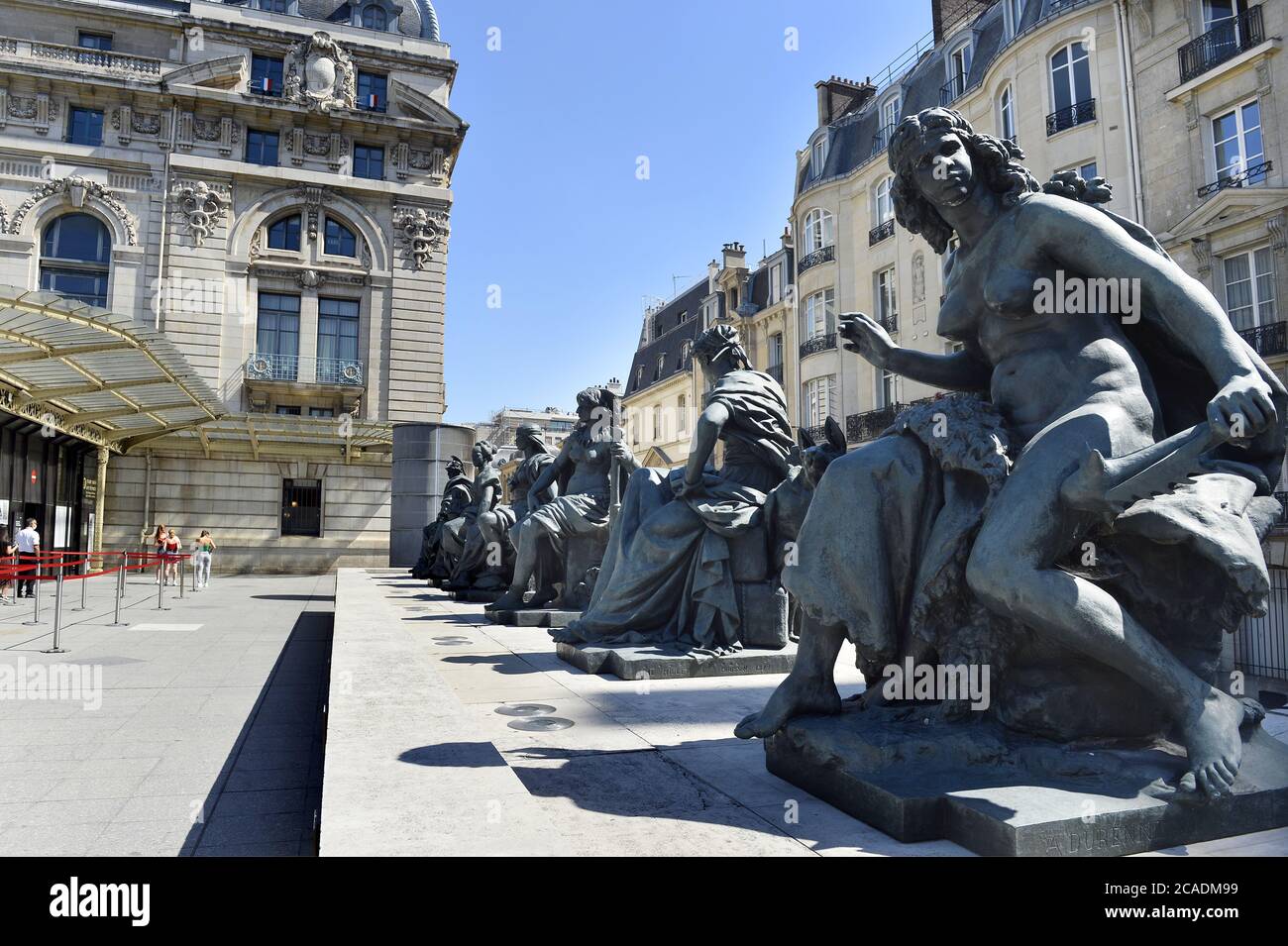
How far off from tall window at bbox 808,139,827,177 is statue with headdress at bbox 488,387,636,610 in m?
22.9

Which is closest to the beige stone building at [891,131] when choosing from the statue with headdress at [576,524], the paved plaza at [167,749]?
the statue with headdress at [576,524]

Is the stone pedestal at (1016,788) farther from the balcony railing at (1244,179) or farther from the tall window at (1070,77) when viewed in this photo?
the tall window at (1070,77)

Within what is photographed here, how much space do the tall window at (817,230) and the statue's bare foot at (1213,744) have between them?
88.2 ft

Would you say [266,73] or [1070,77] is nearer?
[1070,77]

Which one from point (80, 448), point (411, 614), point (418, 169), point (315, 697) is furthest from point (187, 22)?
point (315, 697)

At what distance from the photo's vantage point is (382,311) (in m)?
29.1

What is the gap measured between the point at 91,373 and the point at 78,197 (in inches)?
518

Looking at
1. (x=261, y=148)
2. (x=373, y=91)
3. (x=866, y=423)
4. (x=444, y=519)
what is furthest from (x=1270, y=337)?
(x=261, y=148)

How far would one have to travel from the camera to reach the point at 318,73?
29016mm

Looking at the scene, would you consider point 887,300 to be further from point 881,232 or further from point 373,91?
point 373,91

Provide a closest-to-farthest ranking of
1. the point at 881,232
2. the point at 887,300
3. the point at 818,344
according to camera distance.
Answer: the point at 881,232
the point at 887,300
the point at 818,344

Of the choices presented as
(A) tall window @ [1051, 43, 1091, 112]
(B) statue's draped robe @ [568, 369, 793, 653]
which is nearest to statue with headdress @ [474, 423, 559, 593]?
(B) statue's draped robe @ [568, 369, 793, 653]

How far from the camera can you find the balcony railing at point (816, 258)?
89.7 ft

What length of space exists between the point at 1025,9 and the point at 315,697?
892 inches
